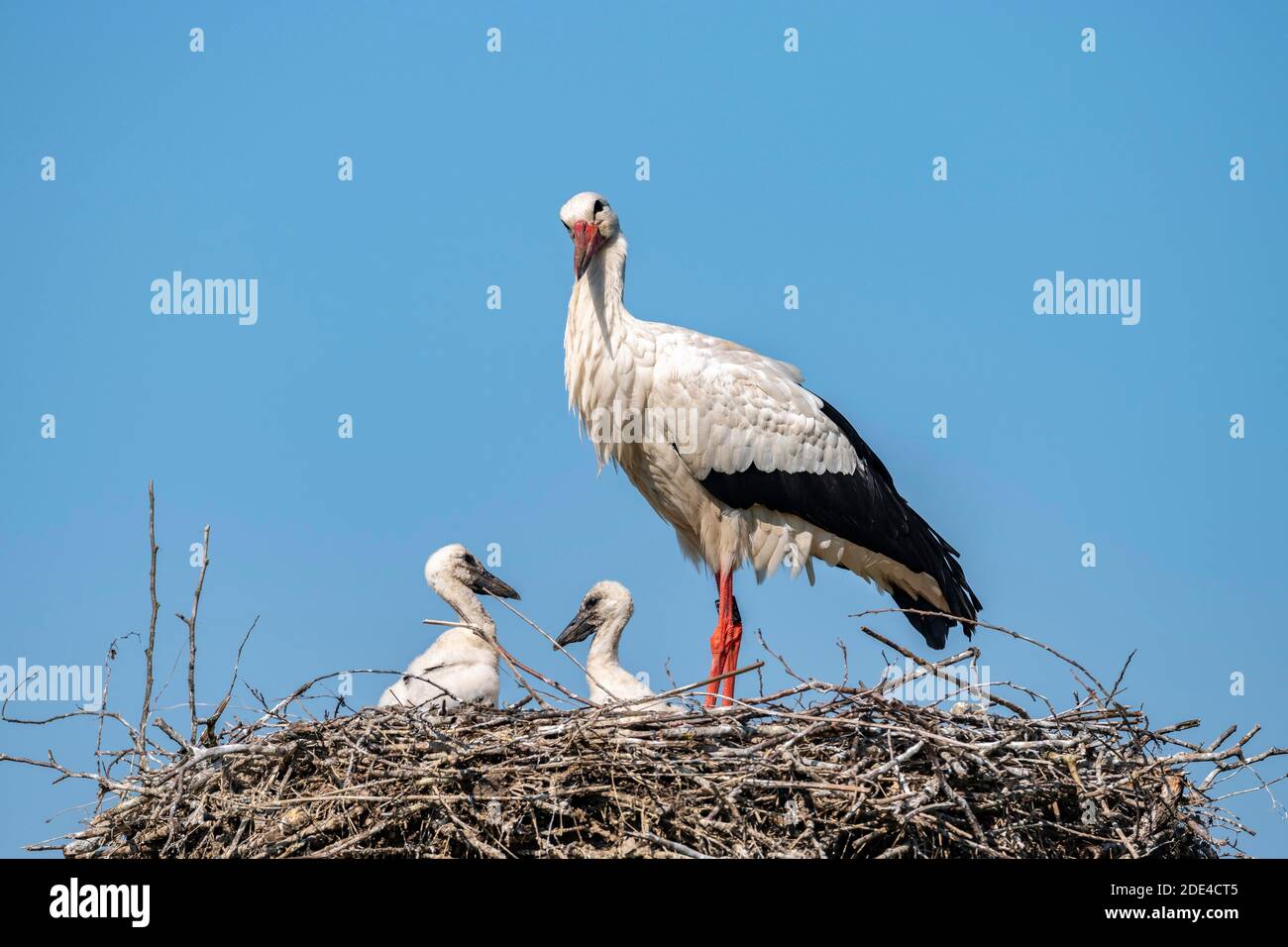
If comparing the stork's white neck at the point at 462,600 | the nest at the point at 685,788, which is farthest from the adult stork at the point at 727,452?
the nest at the point at 685,788

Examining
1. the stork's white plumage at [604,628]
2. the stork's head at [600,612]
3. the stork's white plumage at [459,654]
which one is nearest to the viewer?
the stork's white plumage at [459,654]

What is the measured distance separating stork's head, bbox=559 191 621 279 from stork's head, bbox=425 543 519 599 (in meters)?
1.40

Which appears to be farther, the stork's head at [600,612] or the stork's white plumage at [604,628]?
the stork's head at [600,612]

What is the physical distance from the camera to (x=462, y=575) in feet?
24.2

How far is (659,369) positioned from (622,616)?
1.21 m

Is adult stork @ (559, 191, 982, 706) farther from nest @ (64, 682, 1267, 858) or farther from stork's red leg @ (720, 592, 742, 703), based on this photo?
nest @ (64, 682, 1267, 858)

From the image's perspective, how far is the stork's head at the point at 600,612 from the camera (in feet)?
23.4

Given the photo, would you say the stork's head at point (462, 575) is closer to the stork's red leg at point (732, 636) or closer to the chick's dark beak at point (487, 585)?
the chick's dark beak at point (487, 585)

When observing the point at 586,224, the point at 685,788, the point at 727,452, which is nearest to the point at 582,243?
the point at 586,224

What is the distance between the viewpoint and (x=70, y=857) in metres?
5.54

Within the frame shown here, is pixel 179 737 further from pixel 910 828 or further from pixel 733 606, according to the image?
pixel 733 606

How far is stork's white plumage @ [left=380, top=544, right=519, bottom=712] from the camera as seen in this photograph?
20.9ft
